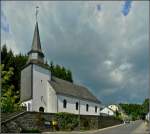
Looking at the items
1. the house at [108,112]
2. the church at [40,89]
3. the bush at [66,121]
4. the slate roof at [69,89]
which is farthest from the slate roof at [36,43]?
the house at [108,112]

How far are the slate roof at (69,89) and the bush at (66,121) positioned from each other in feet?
44.4

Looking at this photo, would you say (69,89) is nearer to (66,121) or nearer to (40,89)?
(40,89)

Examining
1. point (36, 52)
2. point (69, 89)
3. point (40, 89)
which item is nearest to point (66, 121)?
point (40, 89)

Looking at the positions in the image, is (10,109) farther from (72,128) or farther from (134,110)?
(134,110)

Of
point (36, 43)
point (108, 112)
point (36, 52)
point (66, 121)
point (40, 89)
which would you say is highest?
point (36, 43)

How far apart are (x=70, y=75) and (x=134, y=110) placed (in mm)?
74223

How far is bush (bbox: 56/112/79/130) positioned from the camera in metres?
40.1

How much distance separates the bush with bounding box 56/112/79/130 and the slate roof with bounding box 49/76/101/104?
13.5 m

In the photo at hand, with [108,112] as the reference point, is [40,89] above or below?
above

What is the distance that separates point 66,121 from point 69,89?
71.5 feet

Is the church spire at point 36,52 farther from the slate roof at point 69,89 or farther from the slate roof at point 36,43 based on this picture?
the slate roof at point 69,89

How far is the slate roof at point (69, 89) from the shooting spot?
57.3 m

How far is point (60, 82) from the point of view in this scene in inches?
2480

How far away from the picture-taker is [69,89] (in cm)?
6262
